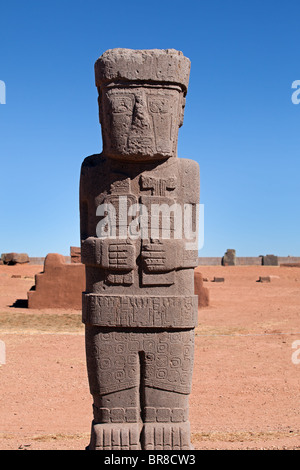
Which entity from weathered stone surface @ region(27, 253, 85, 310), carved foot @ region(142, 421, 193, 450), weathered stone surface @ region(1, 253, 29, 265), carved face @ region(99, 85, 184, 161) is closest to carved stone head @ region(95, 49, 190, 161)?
carved face @ region(99, 85, 184, 161)

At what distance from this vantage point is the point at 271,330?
1127 centimetres

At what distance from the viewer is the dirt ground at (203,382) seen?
5395mm

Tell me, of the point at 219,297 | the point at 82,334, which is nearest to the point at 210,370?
the point at 82,334

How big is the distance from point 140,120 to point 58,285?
10.2 m

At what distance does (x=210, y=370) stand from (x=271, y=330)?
12.0 feet

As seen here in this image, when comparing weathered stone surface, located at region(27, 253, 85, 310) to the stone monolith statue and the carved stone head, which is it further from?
the carved stone head

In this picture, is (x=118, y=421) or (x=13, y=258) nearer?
(x=118, y=421)

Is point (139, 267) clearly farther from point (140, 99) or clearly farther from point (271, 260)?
point (271, 260)

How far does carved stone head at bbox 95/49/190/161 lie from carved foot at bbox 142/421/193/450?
2.20m

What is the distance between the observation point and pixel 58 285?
546 inches

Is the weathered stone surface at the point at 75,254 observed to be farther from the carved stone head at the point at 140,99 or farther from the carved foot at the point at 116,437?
the carved stone head at the point at 140,99

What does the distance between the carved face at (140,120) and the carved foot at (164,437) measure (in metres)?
2.20

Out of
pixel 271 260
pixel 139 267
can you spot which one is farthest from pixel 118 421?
pixel 271 260

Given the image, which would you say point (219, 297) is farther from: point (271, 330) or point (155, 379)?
point (155, 379)
